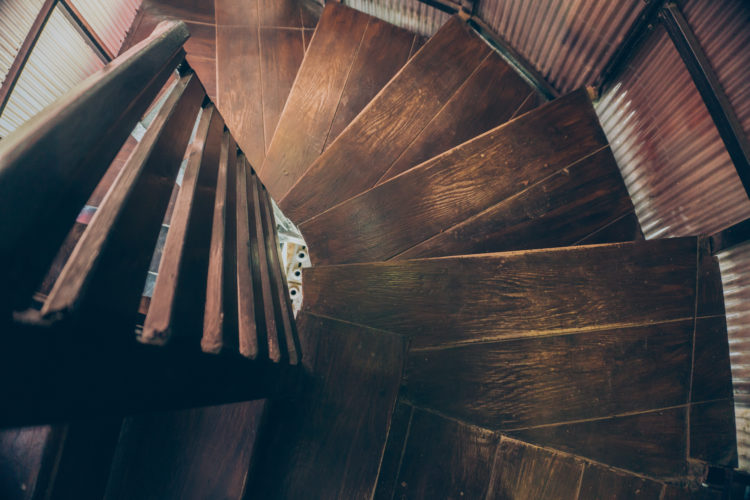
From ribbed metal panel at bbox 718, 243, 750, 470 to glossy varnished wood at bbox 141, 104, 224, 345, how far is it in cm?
177

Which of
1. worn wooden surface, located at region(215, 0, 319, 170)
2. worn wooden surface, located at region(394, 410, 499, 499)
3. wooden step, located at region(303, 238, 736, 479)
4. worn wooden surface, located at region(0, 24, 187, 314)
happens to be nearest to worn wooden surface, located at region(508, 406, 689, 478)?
wooden step, located at region(303, 238, 736, 479)

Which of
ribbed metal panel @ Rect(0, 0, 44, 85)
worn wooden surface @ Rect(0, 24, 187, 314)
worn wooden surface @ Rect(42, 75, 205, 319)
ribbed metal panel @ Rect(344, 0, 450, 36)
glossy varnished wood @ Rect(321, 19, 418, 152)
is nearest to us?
worn wooden surface @ Rect(0, 24, 187, 314)

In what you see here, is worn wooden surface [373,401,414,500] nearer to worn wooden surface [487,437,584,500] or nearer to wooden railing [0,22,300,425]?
worn wooden surface [487,437,584,500]

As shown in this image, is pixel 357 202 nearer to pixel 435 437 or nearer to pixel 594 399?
pixel 435 437

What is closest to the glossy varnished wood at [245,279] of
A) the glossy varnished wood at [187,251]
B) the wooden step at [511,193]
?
the glossy varnished wood at [187,251]

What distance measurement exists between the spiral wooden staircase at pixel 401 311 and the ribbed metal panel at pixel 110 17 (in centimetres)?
182

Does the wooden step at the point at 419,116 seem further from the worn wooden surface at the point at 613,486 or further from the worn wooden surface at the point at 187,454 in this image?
the worn wooden surface at the point at 613,486

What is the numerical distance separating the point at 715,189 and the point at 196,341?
1821mm

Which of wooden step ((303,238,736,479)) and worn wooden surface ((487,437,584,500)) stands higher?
wooden step ((303,238,736,479))

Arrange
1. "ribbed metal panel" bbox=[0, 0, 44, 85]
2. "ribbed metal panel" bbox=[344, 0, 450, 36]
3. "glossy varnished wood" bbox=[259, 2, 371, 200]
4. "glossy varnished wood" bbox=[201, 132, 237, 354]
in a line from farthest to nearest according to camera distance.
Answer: "ribbed metal panel" bbox=[344, 0, 450, 36] → "glossy varnished wood" bbox=[259, 2, 371, 200] → "ribbed metal panel" bbox=[0, 0, 44, 85] → "glossy varnished wood" bbox=[201, 132, 237, 354]

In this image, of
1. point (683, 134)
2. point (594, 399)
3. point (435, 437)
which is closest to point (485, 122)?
point (683, 134)

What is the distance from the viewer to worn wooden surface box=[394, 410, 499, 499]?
127 cm

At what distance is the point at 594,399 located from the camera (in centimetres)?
128

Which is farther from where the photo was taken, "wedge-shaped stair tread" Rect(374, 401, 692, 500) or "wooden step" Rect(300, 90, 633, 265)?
"wooden step" Rect(300, 90, 633, 265)
